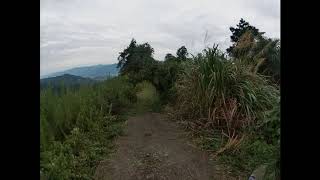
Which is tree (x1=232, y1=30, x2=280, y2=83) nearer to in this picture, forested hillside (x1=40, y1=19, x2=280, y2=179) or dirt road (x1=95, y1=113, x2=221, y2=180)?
forested hillside (x1=40, y1=19, x2=280, y2=179)

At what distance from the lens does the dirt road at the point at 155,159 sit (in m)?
4.35

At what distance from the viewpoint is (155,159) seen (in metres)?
4.83

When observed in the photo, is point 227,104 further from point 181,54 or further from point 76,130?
point 181,54

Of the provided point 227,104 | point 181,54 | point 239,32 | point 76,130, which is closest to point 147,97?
point 181,54

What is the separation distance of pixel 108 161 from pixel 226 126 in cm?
185

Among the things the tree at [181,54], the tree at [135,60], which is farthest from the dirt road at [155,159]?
the tree at [135,60]

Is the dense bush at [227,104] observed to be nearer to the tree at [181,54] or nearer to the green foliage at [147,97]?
the tree at [181,54]
